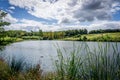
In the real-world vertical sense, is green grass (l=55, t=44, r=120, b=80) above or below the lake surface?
above

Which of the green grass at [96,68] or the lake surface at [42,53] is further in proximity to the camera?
the lake surface at [42,53]

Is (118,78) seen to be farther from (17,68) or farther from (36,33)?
(36,33)

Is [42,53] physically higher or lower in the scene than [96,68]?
lower

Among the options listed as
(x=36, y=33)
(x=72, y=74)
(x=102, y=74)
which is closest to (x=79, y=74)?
(x=72, y=74)

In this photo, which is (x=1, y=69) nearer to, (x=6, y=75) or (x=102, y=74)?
(x=6, y=75)

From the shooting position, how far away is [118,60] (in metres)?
3.39

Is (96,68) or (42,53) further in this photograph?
→ (42,53)

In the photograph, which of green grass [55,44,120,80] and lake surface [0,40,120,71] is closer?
green grass [55,44,120,80]

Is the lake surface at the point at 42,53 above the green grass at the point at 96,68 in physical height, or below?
below

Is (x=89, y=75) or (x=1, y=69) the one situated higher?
(x=89, y=75)

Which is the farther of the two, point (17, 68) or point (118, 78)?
point (17, 68)

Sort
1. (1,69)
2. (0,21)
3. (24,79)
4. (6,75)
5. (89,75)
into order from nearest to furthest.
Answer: (89,75) → (24,79) → (6,75) → (1,69) → (0,21)

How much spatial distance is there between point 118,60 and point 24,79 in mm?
2765

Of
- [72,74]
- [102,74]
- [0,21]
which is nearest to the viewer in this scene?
[102,74]
